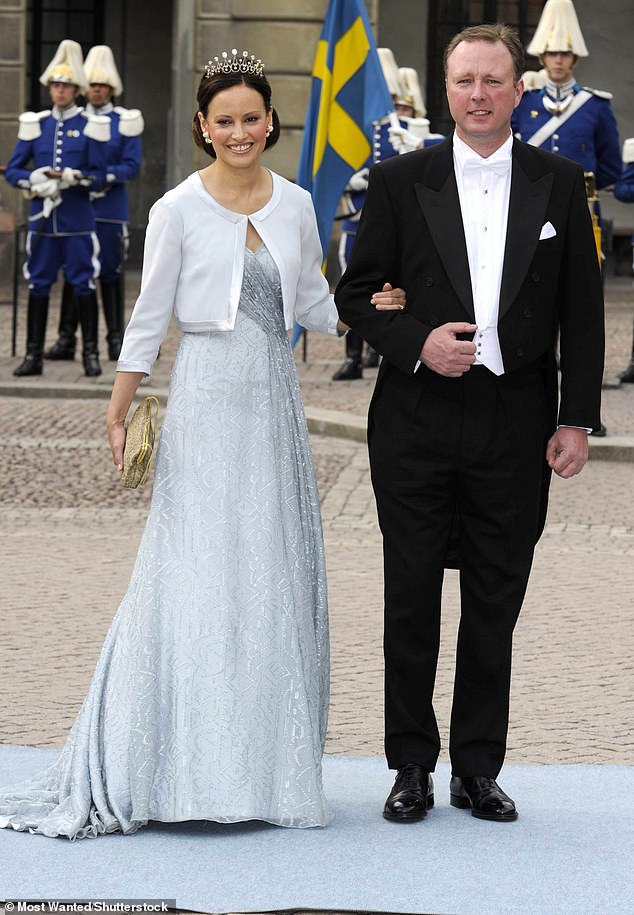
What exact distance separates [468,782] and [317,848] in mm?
491

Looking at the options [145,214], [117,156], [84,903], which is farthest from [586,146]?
[145,214]

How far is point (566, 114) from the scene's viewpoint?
12039 millimetres

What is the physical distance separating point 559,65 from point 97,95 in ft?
12.1

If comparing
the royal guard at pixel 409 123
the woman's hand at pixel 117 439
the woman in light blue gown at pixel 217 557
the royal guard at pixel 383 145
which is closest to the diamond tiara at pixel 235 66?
the woman in light blue gown at pixel 217 557

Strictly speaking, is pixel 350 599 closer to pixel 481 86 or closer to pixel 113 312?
pixel 481 86

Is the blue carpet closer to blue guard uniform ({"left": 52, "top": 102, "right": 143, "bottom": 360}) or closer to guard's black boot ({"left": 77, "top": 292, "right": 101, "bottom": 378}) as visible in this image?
guard's black boot ({"left": 77, "top": 292, "right": 101, "bottom": 378})

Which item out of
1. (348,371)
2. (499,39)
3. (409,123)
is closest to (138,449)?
(499,39)

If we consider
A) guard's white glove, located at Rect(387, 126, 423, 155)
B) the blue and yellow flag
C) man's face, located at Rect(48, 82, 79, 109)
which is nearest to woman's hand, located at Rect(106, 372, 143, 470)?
the blue and yellow flag

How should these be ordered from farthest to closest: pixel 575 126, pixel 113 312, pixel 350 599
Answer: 1. pixel 113 312
2. pixel 575 126
3. pixel 350 599

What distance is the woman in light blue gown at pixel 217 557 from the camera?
4637 millimetres

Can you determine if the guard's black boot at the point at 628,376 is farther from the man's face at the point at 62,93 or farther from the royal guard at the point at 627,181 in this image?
the man's face at the point at 62,93

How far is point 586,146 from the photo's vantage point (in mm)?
12055

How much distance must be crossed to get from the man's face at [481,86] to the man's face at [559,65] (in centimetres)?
774

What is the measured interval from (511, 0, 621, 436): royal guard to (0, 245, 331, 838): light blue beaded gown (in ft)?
24.4
